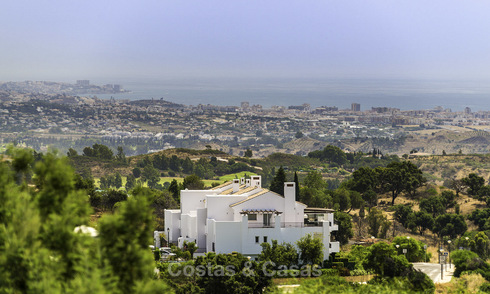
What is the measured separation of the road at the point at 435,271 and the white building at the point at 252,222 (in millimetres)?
4231

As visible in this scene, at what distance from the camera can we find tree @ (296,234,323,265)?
3234cm

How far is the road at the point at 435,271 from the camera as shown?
3112 cm

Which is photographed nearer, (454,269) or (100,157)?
(454,269)

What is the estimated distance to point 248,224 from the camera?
111 feet

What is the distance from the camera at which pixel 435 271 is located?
33375 millimetres

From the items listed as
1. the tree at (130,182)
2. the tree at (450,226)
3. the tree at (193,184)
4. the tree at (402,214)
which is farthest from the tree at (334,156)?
the tree at (450,226)

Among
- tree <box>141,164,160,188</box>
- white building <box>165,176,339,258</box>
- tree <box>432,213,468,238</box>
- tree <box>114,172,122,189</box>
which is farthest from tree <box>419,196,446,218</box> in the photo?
tree <box>141,164,160,188</box>

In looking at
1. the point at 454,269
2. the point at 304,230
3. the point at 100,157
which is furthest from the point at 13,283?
the point at 100,157

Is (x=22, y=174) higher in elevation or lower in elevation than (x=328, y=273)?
higher

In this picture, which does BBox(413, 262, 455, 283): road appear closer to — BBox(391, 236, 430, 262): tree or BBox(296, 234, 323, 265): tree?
BBox(391, 236, 430, 262): tree

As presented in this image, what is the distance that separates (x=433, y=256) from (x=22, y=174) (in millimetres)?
28926

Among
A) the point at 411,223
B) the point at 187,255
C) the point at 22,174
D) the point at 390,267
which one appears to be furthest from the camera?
the point at 411,223

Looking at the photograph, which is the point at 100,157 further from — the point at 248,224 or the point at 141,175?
the point at 248,224

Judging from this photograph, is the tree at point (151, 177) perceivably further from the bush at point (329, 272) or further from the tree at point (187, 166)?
the bush at point (329, 272)
